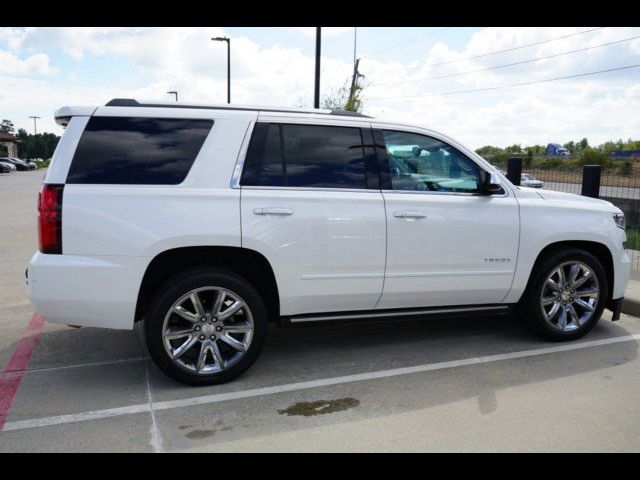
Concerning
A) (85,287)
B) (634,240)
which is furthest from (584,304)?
(634,240)

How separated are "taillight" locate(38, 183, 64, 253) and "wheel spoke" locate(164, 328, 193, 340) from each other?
2.96 feet

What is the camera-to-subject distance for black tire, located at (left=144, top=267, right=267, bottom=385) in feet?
13.0

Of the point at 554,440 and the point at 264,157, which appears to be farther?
the point at 264,157

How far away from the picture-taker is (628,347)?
5059 mm

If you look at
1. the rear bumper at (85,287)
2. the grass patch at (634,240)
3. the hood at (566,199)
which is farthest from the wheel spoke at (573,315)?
the grass patch at (634,240)

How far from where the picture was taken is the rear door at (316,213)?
163 inches

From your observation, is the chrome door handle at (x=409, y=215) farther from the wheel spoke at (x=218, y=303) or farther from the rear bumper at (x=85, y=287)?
the rear bumper at (x=85, y=287)

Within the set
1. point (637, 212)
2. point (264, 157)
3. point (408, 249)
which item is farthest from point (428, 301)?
point (637, 212)

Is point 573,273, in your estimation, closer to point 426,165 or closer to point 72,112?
point 426,165

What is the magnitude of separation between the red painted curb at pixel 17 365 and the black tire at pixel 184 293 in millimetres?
983

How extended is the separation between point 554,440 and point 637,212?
47.1 feet

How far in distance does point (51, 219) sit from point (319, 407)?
7.08 feet

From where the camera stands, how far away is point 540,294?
196 inches
